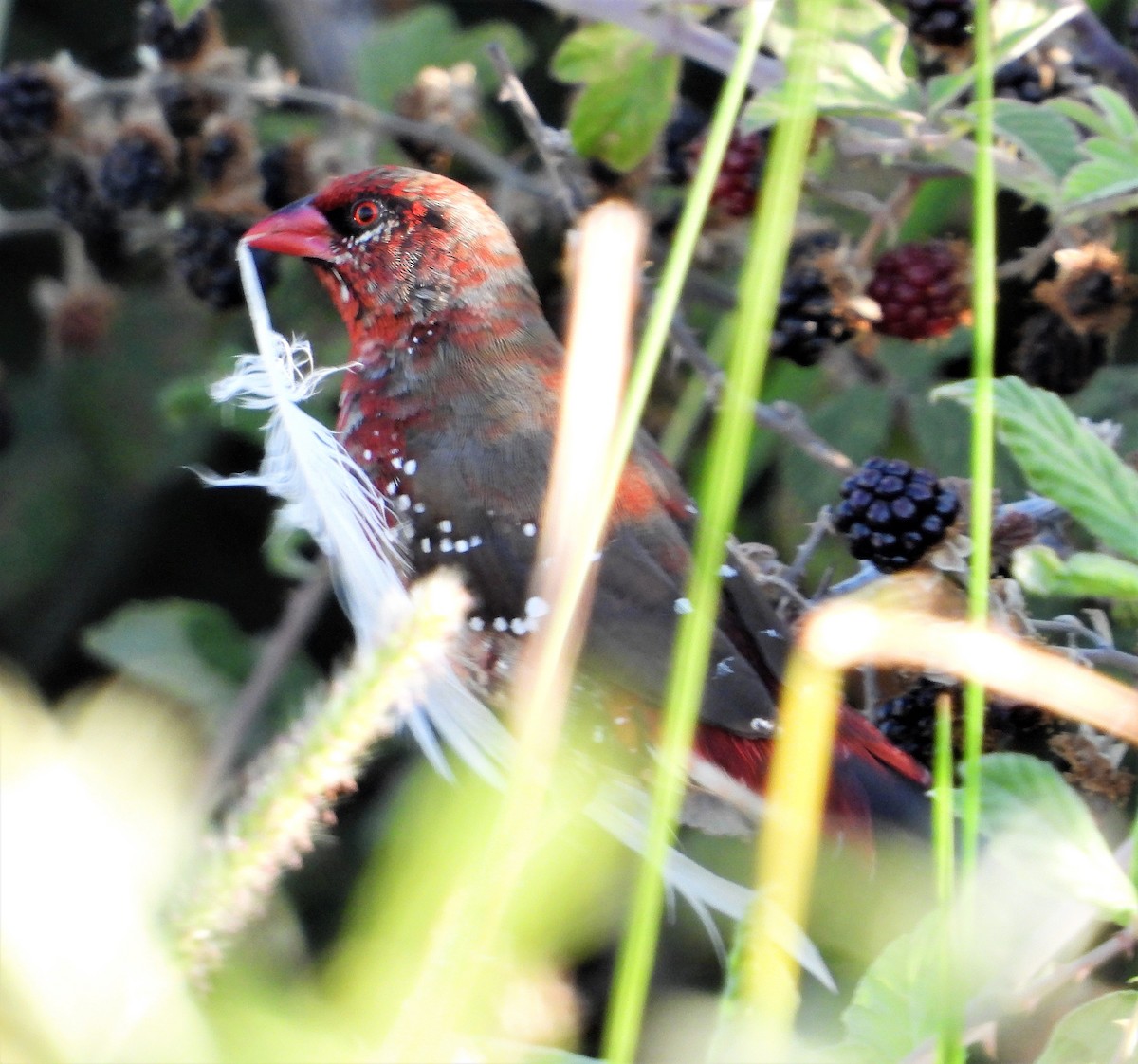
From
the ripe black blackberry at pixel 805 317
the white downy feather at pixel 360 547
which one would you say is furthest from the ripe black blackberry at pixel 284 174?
the ripe black blackberry at pixel 805 317

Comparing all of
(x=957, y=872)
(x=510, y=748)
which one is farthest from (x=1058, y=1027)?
(x=510, y=748)

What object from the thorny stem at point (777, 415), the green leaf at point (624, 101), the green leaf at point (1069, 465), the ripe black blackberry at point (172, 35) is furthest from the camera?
the ripe black blackberry at point (172, 35)

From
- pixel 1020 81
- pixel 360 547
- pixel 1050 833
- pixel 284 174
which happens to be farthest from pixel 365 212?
pixel 1050 833

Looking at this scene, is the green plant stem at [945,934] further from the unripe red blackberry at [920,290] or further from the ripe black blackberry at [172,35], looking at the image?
the ripe black blackberry at [172,35]

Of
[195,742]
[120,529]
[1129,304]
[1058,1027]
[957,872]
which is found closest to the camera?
[1058,1027]

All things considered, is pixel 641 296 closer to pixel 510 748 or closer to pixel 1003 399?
pixel 510 748

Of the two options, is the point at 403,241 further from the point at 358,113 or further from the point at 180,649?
the point at 180,649

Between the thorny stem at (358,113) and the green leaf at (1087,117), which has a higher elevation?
the green leaf at (1087,117)

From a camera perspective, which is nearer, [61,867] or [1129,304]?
[61,867]
